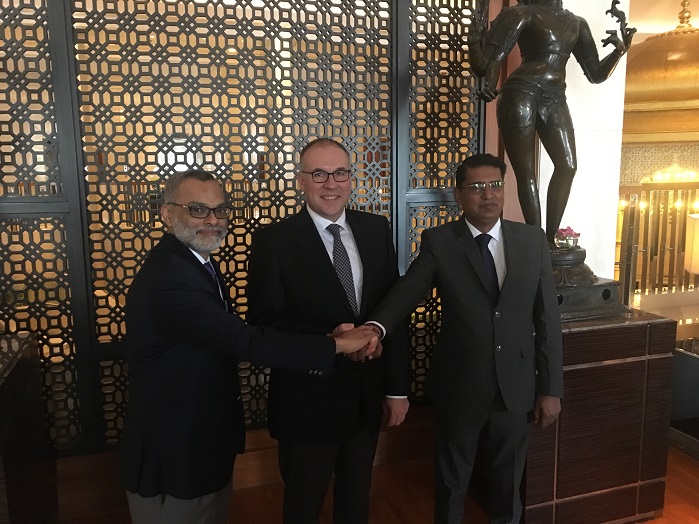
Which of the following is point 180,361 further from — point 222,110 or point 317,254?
point 222,110

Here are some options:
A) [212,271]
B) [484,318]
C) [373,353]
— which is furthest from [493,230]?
[212,271]

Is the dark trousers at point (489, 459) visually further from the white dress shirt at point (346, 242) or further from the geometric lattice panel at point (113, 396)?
the geometric lattice panel at point (113, 396)

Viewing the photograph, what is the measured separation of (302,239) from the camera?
183 centimetres

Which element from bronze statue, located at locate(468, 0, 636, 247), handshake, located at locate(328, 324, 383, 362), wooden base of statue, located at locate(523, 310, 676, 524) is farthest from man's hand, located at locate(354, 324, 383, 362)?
bronze statue, located at locate(468, 0, 636, 247)

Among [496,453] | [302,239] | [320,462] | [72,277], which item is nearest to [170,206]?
[302,239]

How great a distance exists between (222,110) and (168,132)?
0.29 m

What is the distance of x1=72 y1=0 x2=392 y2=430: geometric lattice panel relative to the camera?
2494mm

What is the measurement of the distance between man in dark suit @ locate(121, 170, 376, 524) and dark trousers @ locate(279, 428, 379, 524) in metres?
0.28

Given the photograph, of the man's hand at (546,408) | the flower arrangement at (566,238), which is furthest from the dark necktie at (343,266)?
the flower arrangement at (566,238)

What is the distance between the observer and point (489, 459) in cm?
203

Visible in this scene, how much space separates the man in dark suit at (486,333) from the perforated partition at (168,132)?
0.97 metres

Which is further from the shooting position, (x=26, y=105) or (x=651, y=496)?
(x=651, y=496)

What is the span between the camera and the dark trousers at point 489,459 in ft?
6.44

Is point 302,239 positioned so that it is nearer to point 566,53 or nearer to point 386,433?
point 566,53
